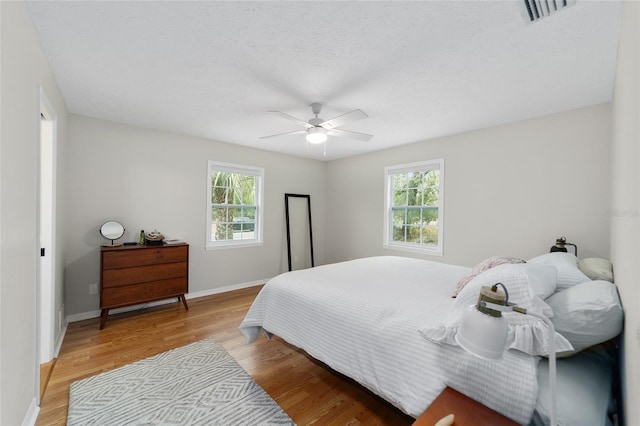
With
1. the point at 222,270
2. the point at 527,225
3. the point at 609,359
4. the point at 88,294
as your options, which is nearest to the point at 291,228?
the point at 222,270

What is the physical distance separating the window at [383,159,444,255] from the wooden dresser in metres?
3.25

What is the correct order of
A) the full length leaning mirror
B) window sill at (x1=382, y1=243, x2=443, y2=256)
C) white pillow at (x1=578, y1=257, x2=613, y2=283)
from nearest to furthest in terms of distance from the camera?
white pillow at (x1=578, y1=257, x2=613, y2=283), window sill at (x1=382, y1=243, x2=443, y2=256), the full length leaning mirror

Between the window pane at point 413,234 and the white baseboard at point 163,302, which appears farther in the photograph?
the window pane at point 413,234

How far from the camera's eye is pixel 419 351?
4.67 feet

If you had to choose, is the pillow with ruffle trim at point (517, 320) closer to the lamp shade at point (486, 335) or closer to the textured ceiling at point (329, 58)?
the lamp shade at point (486, 335)

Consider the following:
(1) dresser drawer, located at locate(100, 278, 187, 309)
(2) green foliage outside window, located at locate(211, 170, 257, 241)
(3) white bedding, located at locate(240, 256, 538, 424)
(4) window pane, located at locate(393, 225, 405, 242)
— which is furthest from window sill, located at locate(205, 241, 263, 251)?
(4) window pane, located at locate(393, 225, 405, 242)

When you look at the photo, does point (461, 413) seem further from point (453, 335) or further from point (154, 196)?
point (154, 196)

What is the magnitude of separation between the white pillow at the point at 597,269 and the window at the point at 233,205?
13.8 ft

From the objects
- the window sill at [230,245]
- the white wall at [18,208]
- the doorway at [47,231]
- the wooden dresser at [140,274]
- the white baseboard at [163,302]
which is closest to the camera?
the white wall at [18,208]

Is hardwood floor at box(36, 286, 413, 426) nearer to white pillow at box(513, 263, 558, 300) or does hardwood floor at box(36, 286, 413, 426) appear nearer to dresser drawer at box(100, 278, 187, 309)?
dresser drawer at box(100, 278, 187, 309)

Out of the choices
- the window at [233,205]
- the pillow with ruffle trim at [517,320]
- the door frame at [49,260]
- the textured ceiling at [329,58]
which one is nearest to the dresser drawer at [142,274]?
the door frame at [49,260]

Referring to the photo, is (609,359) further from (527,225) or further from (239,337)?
(239,337)

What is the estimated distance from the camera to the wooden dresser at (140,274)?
3018 mm

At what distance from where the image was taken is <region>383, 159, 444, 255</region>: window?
411 cm
